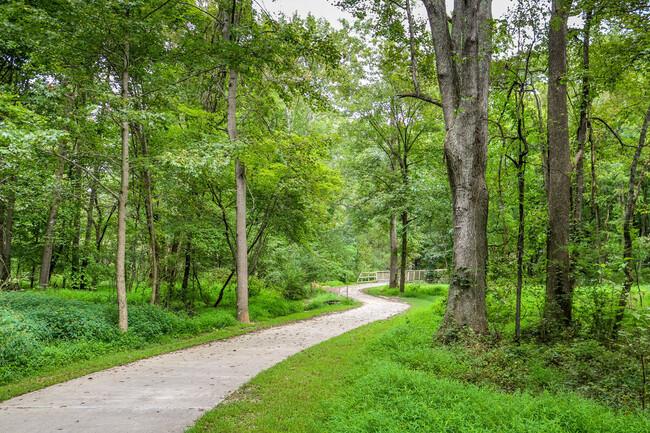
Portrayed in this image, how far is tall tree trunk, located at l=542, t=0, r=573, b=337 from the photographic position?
22.9 feet

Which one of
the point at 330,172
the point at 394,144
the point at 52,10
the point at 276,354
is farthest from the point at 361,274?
the point at 52,10

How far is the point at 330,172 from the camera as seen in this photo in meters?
14.7

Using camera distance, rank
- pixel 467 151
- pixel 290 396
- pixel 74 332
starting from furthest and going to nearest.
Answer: pixel 74 332
pixel 467 151
pixel 290 396

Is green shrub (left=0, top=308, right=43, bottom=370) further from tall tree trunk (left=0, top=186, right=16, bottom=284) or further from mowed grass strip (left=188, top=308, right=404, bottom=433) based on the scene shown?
tall tree trunk (left=0, top=186, right=16, bottom=284)

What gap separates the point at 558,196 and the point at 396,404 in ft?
20.1

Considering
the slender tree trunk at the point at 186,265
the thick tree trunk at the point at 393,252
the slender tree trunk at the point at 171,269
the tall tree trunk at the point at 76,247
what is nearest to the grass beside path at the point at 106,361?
the slender tree trunk at the point at 171,269

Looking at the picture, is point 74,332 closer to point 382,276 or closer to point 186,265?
point 186,265

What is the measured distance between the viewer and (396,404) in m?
3.73

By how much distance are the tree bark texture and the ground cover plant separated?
6.66 metres

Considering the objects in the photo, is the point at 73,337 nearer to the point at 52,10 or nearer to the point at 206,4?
the point at 52,10

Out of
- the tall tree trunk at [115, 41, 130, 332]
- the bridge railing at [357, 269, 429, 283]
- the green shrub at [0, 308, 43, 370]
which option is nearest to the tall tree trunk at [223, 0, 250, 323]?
the tall tree trunk at [115, 41, 130, 332]

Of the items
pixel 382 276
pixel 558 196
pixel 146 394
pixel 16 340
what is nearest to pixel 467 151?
pixel 558 196

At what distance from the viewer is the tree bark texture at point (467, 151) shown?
6.85 meters

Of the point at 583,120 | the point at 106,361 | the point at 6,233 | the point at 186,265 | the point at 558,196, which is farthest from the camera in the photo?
the point at 186,265
